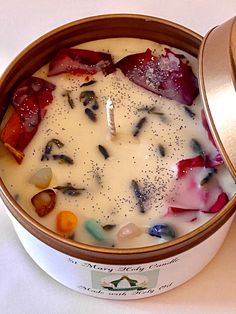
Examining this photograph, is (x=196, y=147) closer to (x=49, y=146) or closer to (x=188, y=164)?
(x=188, y=164)

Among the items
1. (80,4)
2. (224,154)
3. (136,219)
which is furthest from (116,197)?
(80,4)

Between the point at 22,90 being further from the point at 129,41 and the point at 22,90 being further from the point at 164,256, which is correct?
the point at 164,256

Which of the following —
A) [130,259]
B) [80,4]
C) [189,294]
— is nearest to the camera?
[130,259]

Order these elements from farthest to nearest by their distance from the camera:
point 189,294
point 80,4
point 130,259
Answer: point 80,4, point 189,294, point 130,259

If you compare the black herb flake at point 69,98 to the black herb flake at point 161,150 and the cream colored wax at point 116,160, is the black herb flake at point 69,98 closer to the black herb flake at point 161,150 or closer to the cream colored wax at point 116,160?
the cream colored wax at point 116,160

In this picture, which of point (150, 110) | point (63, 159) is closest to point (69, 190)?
point (63, 159)

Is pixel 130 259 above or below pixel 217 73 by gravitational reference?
below

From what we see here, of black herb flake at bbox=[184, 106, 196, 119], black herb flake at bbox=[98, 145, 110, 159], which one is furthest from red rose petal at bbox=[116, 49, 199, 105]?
black herb flake at bbox=[98, 145, 110, 159]
